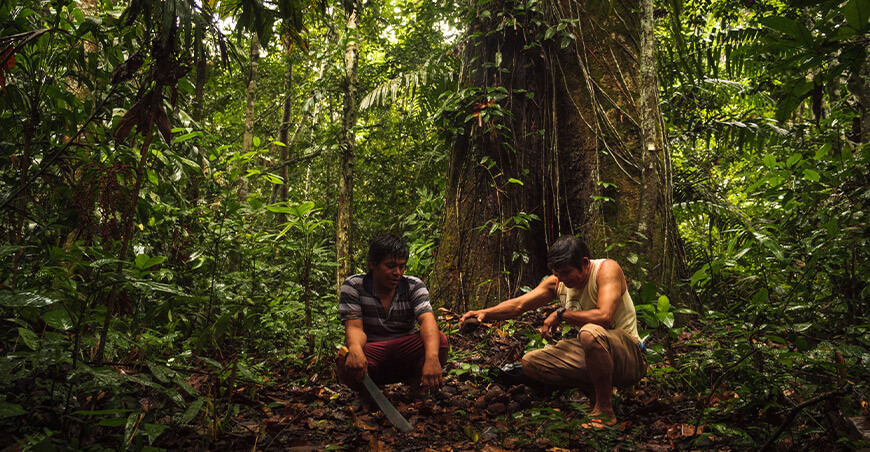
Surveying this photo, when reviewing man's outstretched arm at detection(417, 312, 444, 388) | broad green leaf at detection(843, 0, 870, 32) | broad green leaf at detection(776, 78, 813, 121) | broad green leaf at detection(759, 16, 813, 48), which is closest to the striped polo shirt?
man's outstretched arm at detection(417, 312, 444, 388)

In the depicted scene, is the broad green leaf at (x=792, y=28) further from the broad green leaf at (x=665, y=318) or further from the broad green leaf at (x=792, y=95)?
the broad green leaf at (x=665, y=318)

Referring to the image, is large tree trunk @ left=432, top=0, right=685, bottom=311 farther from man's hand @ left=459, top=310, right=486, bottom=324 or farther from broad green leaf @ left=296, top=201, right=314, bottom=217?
broad green leaf @ left=296, top=201, right=314, bottom=217

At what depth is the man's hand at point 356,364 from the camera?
9.63ft

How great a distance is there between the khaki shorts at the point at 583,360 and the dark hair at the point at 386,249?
111cm

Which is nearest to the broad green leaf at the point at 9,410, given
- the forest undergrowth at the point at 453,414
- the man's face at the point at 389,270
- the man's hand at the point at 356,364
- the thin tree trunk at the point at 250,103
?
the forest undergrowth at the point at 453,414

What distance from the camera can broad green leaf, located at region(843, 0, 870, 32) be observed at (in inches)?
59.6

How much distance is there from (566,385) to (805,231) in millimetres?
1947

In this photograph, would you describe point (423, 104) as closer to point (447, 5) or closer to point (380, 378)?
point (447, 5)

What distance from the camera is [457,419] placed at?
9.70 feet

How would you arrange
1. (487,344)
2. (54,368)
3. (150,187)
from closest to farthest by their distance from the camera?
(54,368), (150,187), (487,344)

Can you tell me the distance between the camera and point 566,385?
10.6ft

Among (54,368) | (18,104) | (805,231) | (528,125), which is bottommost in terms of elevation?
(54,368)

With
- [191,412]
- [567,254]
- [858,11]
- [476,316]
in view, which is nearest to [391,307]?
[476,316]

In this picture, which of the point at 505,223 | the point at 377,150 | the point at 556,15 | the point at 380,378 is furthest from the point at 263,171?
the point at 377,150
